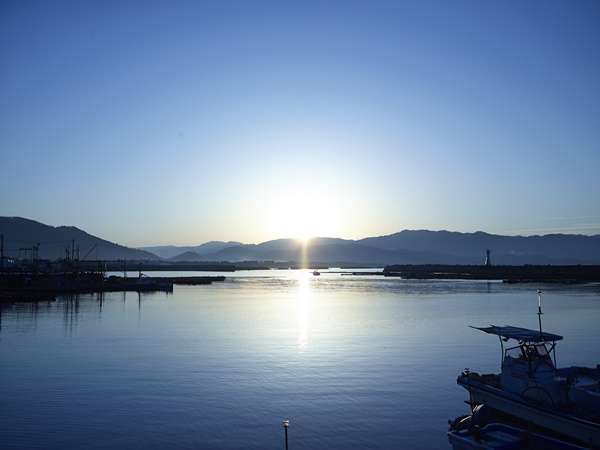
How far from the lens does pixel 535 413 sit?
703 inches

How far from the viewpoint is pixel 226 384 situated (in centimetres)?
2861

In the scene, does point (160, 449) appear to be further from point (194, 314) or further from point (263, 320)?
point (194, 314)

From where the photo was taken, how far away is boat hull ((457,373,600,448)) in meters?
15.9

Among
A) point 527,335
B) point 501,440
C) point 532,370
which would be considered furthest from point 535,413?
point 527,335

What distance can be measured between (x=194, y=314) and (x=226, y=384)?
3861 centimetres

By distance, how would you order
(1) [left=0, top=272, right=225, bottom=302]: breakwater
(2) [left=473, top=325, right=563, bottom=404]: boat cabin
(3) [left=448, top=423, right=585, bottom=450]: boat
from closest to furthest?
(3) [left=448, top=423, right=585, bottom=450]: boat → (2) [left=473, top=325, right=563, bottom=404]: boat cabin → (1) [left=0, top=272, right=225, bottom=302]: breakwater

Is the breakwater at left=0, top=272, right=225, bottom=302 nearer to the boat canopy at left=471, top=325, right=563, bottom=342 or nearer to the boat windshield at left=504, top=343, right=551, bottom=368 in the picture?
the boat canopy at left=471, top=325, right=563, bottom=342

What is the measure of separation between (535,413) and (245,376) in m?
17.8

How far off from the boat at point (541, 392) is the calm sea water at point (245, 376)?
9.57ft

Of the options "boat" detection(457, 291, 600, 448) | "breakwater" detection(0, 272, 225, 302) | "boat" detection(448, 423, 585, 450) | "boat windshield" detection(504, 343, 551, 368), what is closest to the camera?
"boat" detection(448, 423, 585, 450)

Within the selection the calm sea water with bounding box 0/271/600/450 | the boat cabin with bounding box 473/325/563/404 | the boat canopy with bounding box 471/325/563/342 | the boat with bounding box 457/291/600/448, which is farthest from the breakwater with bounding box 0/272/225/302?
the boat cabin with bounding box 473/325/563/404

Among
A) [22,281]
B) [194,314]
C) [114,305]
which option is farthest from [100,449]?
[22,281]

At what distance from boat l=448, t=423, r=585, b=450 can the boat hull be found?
74 cm

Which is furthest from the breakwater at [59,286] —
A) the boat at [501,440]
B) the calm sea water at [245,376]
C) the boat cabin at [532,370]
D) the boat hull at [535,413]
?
the boat at [501,440]
